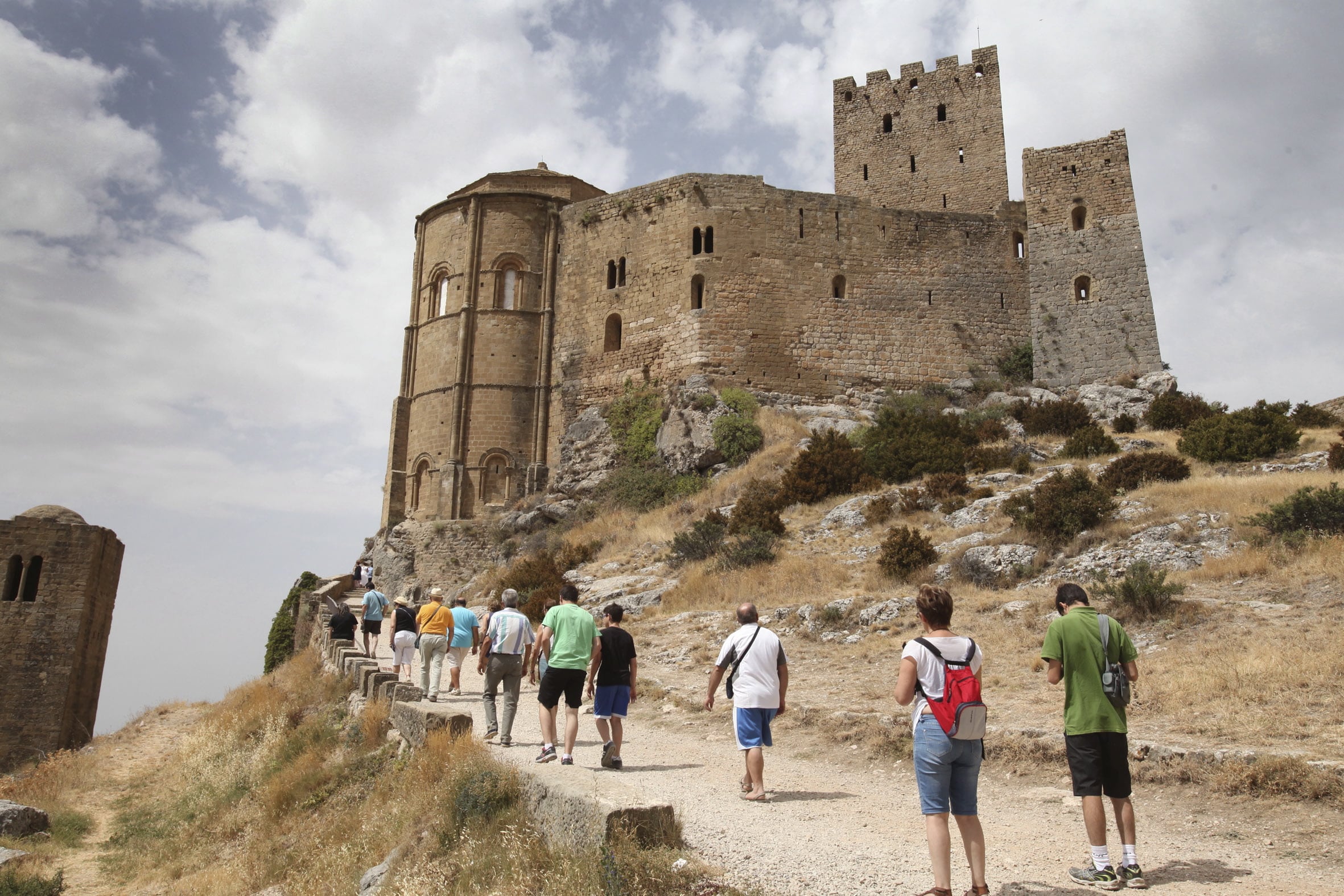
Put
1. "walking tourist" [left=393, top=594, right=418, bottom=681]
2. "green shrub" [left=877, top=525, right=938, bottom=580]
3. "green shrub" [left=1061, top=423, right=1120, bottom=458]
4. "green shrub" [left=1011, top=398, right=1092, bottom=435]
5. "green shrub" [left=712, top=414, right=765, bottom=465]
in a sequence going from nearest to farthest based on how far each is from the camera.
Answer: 1. "walking tourist" [left=393, top=594, right=418, bottom=681]
2. "green shrub" [left=877, top=525, right=938, bottom=580]
3. "green shrub" [left=1061, top=423, right=1120, bottom=458]
4. "green shrub" [left=1011, top=398, right=1092, bottom=435]
5. "green shrub" [left=712, top=414, right=765, bottom=465]

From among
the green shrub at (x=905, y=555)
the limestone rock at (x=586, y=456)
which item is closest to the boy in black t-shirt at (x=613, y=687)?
the green shrub at (x=905, y=555)

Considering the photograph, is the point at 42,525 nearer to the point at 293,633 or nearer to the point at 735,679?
the point at 293,633

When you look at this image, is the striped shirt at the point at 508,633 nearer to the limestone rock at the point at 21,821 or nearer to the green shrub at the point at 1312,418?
the limestone rock at the point at 21,821

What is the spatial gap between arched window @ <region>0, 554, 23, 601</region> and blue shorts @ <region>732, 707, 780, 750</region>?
22.6 metres

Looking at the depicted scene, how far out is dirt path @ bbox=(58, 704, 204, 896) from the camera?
11602 mm

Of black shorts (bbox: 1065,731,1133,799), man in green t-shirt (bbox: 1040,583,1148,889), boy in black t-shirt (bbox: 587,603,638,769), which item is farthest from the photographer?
boy in black t-shirt (bbox: 587,603,638,769)

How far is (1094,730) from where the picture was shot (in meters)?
4.67

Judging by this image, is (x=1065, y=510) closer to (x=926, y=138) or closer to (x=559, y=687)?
(x=559, y=687)

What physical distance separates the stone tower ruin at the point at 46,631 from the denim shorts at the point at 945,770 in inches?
911

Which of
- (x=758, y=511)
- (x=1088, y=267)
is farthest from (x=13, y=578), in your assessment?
(x=1088, y=267)

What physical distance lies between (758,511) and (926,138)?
1667 centimetres

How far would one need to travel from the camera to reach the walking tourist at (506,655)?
7.79 m

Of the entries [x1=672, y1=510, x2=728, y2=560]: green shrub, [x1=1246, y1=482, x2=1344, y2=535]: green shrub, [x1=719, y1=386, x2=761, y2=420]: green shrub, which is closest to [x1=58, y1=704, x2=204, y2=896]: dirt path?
[x1=672, y1=510, x2=728, y2=560]: green shrub

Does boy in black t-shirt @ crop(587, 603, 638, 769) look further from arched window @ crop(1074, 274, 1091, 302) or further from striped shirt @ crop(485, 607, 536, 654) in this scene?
arched window @ crop(1074, 274, 1091, 302)
